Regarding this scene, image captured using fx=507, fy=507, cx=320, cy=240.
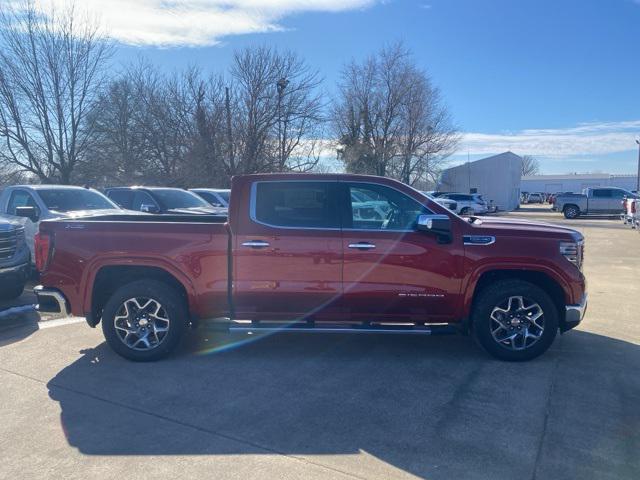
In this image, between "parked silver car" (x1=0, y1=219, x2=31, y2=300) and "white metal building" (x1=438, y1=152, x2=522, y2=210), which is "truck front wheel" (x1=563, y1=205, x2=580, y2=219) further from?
"parked silver car" (x1=0, y1=219, x2=31, y2=300)

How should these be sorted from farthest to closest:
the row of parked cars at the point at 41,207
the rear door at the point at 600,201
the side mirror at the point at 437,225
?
the rear door at the point at 600,201 < the row of parked cars at the point at 41,207 < the side mirror at the point at 437,225

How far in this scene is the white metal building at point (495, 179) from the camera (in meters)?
50.0

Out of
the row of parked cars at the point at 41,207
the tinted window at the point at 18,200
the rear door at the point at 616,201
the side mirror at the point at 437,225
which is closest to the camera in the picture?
the side mirror at the point at 437,225

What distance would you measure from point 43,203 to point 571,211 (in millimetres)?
33559

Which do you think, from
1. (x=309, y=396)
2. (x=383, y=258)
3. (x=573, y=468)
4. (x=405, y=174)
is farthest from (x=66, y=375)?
(x=405, y=174)

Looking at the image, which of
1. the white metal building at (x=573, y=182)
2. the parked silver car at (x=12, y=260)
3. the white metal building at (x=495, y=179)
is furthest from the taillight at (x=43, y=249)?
the white metal building at (x=573, y=182)

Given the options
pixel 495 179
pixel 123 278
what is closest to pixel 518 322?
pixel 123 278

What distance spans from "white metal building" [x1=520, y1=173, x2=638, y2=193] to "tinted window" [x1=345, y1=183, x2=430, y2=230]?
94.7m

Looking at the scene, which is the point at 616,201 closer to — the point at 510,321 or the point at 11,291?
the point at 510,321

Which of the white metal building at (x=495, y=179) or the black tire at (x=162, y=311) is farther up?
the white metal building at (x=495, y=179)

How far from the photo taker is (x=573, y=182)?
98.5 m

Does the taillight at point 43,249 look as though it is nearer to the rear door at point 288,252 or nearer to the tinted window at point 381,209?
→ the rear door at point 288,252

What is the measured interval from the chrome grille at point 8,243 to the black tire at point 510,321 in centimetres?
706

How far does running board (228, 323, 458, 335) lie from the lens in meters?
5.37
